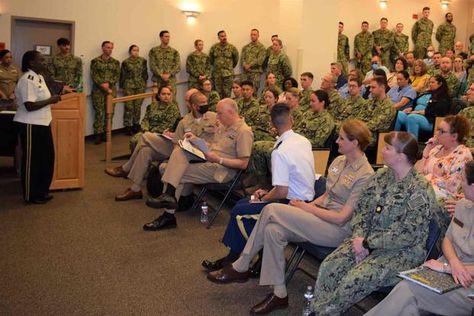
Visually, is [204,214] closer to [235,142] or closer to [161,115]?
[235,142]

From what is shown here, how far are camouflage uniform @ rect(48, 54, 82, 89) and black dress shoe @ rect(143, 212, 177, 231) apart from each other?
4.88 meters

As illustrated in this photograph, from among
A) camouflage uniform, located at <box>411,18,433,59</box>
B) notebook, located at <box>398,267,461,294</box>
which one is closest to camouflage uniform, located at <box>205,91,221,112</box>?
notebook, located at <box>398,267,461,294</box>

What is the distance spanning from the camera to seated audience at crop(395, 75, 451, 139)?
6238 millimetres

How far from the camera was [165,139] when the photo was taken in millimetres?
5777

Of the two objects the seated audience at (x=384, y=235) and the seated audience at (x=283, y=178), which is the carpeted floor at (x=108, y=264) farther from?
the seated audience at (x=384, y=235)

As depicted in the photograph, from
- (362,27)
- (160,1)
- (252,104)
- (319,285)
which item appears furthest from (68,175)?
(362,27)

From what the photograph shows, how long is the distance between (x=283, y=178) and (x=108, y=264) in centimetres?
142

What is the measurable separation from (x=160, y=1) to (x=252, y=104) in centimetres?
427

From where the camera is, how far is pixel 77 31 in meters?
9.35

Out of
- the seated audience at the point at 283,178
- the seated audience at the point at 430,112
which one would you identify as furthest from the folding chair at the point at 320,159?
the seated audience at the point at 283,178

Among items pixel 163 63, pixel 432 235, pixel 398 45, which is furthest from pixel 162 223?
pixel 398 45

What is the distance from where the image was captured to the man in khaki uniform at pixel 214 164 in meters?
4.71

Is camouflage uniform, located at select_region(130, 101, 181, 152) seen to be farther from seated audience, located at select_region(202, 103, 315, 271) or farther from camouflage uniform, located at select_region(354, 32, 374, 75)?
camouflage uniform, located at select_region(354, 32, 374, 75)

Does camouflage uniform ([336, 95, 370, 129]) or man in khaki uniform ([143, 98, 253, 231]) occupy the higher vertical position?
camouflage uniform ([336, 95, 370, 129])
